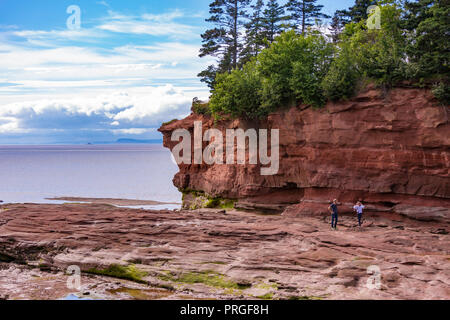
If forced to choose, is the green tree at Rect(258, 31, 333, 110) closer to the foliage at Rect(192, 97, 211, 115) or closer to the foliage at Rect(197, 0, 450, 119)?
the foliage at Rect(197, 0, 450, 119)

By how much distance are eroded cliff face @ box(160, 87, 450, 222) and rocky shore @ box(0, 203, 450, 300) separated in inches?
66.4

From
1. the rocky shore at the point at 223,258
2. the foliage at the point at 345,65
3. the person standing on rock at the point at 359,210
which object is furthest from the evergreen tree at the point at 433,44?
the rocky shore at the point at 223,258

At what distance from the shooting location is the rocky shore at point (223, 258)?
15539 millimetres

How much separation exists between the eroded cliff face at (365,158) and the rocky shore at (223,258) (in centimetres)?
169

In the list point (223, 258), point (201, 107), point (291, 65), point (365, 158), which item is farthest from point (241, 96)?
point (223, 258)

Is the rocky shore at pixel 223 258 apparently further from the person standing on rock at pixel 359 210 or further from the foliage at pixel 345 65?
the foliage at pixel 345 65

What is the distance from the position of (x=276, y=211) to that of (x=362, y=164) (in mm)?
7349

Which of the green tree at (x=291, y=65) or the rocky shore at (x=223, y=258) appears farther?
the green tree at (x=291, y=65)

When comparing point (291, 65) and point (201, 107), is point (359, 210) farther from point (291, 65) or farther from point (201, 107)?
point (201, 107)

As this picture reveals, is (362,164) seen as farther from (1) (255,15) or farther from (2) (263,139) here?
(1) (255,15)

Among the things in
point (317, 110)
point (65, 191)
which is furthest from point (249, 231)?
point (65, 191)

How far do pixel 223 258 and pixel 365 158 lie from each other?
484 inches

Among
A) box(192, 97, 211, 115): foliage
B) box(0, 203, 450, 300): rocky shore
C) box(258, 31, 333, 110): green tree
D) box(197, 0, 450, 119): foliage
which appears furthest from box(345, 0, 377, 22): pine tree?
box(0, 203, 450, 300): rocky shore

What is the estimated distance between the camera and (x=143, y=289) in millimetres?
16953
